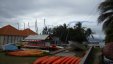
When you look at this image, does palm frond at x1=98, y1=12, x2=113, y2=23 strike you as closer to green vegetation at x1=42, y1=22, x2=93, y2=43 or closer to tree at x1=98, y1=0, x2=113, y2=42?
tree at x1=98, y1=0, x2=113, y2=42

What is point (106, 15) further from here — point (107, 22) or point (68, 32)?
point (68, 32)

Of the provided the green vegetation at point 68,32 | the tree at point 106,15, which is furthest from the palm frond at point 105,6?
the green vegetation at point 68,32

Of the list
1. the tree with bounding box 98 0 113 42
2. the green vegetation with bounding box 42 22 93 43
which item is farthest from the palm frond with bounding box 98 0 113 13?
the green vegetation with bounding box 42 22 93 43

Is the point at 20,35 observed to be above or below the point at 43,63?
above

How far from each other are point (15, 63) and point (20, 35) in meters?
38.7

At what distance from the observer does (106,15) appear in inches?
864

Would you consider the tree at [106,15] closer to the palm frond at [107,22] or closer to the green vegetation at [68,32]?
the palm frond at [107,22]

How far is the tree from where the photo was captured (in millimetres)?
21594

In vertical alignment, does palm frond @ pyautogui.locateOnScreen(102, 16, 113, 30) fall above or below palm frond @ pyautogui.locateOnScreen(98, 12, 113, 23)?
A: below

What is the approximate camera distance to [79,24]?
9088cm

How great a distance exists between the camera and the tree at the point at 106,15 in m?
21.6

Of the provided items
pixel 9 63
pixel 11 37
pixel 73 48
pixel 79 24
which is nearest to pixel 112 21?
pixel 9 63

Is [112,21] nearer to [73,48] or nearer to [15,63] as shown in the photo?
[15,63]

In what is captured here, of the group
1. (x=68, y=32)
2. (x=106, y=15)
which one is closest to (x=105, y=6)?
(x=106, y=15)
